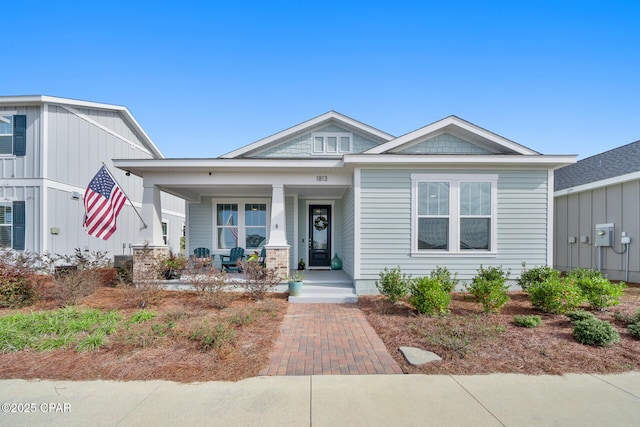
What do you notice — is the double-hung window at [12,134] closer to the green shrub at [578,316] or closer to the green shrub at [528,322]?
the green shrub at [528,322]

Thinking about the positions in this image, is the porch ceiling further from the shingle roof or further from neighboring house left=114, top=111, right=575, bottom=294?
the shingle roof

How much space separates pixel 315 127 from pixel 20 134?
10.1 meters

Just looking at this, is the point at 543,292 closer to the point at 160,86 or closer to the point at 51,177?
the point at 160,86

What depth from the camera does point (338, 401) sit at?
3232mm

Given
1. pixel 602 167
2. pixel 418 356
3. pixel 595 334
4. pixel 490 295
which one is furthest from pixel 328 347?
pixel 602 167

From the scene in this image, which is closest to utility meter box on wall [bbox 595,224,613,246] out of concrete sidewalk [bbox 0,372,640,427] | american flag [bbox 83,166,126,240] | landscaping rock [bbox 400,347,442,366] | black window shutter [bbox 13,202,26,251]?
concrete sidewalk [bbox 0,372,640,427]

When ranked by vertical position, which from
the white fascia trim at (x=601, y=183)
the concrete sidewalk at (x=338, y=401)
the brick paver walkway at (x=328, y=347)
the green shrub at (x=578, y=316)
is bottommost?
the brick paver walkway at (x=328, y=347)

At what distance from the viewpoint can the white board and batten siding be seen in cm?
822

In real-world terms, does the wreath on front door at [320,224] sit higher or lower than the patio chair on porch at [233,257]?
higher

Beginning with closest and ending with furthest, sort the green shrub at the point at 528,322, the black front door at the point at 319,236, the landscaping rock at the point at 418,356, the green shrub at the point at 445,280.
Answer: the landscaping rock at the point at 418,356
the green shrub at the point at 528,322
the green shrub at the point at 445,280
the black front door at the point at 319,236

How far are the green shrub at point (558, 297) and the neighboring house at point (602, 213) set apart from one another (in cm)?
611

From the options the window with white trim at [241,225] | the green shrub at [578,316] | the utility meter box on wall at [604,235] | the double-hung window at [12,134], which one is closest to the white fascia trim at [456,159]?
→ the green shrub at [578,316]

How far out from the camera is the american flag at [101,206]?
8008 millimetres

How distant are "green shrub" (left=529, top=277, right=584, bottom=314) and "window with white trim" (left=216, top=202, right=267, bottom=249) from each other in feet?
26.8
